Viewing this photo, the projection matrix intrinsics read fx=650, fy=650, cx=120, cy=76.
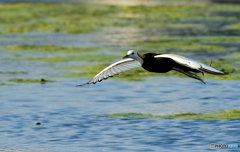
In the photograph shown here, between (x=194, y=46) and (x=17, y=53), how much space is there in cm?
667

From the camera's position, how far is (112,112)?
14.2m

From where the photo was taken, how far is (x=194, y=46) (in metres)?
24.7

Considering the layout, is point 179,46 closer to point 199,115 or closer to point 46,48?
point 46,48

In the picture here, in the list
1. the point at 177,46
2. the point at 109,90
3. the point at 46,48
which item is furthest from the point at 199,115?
the point at 46,48

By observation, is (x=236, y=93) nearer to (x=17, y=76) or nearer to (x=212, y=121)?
(x=212, y=121)

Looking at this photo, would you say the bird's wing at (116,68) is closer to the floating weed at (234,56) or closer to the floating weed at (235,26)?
the floating weed at (234,56)

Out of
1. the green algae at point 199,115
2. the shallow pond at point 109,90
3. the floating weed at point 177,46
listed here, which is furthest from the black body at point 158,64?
the floating weed at point 177,46

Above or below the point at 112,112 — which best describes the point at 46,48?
above

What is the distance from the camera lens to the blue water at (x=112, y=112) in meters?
11.5

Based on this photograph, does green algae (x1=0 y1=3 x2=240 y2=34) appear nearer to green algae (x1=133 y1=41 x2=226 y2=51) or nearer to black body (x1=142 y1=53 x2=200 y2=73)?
green algae (x1=133 y1=41 x2=226 y2=51)

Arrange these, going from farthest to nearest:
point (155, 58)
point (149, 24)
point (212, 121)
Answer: point (149, 24), point (212, 121), point (155, 58)

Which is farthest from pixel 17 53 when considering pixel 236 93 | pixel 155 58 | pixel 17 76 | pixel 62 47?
pixel 155 58

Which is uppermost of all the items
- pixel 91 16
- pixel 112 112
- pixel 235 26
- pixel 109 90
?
pixel 91 16

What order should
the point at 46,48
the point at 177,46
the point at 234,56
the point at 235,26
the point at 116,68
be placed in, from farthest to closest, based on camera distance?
the point at 235,26, the point at 46,48, the point at 177,46, the point at 234,56, the point at 116,68
